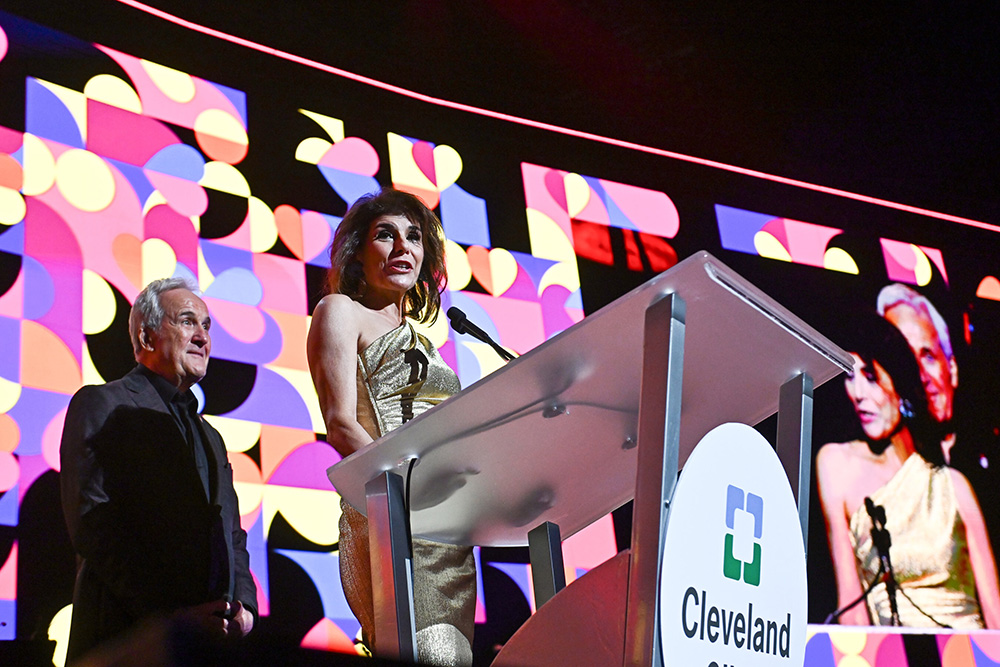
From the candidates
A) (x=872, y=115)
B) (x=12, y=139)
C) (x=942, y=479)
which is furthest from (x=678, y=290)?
(x=872, y=115)

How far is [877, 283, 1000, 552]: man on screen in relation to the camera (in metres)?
3.00

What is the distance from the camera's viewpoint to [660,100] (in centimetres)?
318

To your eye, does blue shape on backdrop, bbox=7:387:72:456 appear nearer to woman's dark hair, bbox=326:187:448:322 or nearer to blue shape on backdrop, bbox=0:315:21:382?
blue shape on backdrop, bbox=0:315:21:382

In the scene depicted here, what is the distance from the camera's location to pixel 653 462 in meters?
0.83

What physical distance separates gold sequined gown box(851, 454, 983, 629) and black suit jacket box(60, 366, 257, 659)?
1790 mm

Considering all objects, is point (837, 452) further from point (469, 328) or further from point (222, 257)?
point (222, 257)

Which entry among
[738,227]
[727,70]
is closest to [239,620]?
[738,227]

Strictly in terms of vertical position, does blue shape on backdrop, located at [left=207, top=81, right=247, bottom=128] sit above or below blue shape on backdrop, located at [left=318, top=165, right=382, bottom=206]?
above

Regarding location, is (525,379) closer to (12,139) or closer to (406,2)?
(12,139)

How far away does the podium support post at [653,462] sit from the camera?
79 centimetres

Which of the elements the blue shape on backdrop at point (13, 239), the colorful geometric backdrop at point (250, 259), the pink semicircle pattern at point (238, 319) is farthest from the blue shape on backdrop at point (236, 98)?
the blue shape on backdrop at point (13, 239)

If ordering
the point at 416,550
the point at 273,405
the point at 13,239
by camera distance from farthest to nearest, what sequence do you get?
1. the point at 273,405
2. the point at 13,239
3. the point at 416,550

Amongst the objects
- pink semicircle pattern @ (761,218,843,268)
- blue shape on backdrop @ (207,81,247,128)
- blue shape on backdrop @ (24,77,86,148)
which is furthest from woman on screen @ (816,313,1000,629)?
blue shape on backdrop @ (24,77,86,148)

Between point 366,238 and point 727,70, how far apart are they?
1.69m
